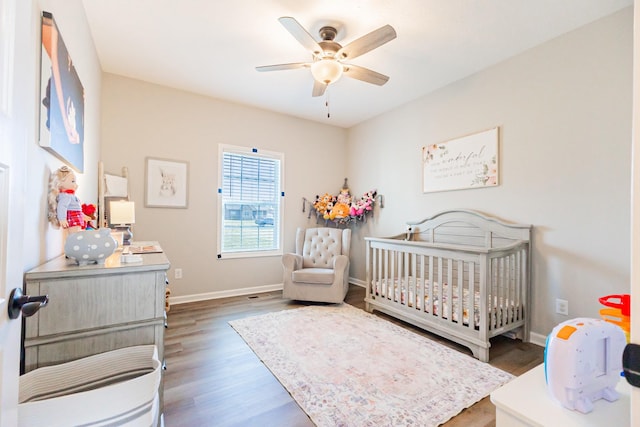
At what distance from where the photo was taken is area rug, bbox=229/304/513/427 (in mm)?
1578

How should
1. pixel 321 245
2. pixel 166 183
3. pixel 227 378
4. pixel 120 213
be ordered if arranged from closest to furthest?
pixel 227 378 → pixel 120 213 → pixel 166 183 → pixel 321 245

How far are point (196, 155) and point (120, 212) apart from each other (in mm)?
1372

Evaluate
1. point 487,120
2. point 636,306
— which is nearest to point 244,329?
point 636,306

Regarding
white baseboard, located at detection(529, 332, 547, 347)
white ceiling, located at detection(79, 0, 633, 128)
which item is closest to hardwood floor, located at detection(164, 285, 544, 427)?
white baseboard, located at detection(529, 332, 547, 347)

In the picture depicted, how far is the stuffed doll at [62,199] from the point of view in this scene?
148cm

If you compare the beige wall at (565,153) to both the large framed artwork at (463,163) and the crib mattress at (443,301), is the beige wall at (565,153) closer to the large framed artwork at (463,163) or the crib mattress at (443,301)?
the large framed artwork at (463,163)

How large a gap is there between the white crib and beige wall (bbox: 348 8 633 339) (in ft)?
0.48

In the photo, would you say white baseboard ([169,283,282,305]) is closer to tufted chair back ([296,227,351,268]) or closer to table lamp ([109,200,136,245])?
tufted chair back ([296,227,351,268])

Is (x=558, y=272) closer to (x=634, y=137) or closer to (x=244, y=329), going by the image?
(x=634, y=137)

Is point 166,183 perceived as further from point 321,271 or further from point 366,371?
point 366,371

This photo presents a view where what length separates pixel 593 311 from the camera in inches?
85.6

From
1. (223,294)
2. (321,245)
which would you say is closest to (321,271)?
(321,245)

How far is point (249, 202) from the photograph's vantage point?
4043mm

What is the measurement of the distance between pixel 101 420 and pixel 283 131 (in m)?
3.87
